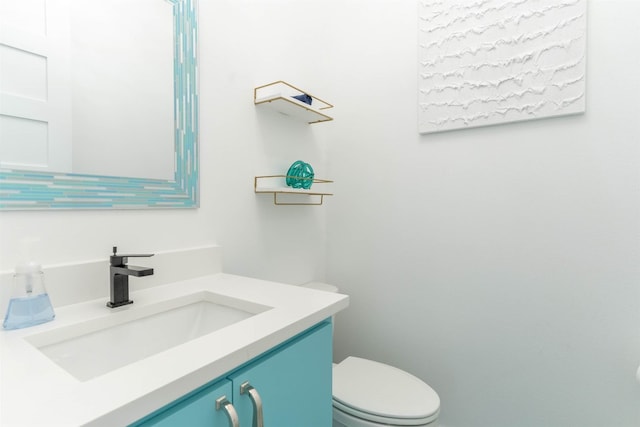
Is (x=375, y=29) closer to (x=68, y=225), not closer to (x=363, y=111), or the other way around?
(x=363, y=111)

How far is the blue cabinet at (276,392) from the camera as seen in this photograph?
502 mm

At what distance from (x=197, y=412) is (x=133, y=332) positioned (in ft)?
1.21

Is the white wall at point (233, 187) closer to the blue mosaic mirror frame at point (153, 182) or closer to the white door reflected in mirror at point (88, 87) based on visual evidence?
the blue mosaic mirror frame at point (153, 182)

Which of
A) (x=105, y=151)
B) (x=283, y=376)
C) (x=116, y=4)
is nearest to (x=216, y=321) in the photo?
(x=283, y=376)

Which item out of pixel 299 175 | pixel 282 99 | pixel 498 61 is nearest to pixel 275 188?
pixel 299 175

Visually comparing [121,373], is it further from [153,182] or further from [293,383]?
[153,182]

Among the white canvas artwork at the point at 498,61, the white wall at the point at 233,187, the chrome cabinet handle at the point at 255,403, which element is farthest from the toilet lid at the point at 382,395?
the white canvas artwork at the point at 498,61

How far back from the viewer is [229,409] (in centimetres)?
53

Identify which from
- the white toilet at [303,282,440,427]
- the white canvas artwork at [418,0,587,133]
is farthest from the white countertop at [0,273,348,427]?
the white canvas artwork at [418,0,587,133]

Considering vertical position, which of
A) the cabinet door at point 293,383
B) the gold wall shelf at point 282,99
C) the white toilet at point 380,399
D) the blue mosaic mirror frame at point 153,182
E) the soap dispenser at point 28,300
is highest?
the gold wall shelf at point 282,99

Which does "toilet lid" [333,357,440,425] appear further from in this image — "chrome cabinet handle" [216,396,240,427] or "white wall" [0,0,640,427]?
"chrome cabinet handle" [216,396,240,427]

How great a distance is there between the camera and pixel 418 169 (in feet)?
5.02

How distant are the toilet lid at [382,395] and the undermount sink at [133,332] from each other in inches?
23.5

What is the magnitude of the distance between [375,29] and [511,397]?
1.77 metres
